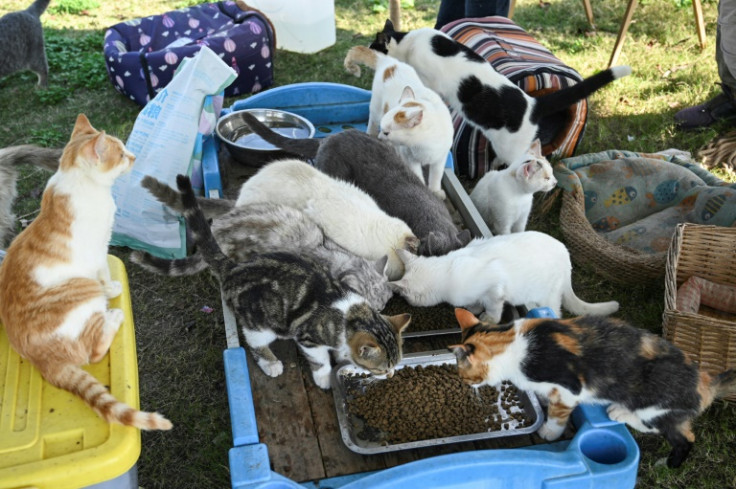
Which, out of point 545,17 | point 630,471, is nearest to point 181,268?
point 630,471

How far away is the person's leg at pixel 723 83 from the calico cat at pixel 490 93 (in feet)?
4.40

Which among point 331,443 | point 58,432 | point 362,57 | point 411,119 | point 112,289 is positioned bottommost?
point 331,443

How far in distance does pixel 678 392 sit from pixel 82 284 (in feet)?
7.60

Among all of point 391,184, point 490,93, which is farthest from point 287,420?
point 490,93

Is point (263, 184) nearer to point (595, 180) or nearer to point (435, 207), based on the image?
point (435, 207)

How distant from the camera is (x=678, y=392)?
2.21 m

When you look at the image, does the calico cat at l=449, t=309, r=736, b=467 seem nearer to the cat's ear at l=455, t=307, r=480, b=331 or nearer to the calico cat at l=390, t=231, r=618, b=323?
the cat's ear at l=455, t=307, r=480, b=331

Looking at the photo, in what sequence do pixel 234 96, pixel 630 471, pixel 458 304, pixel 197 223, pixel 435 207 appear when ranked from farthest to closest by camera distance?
pixel 234 96
pixel 435 207
pixel 458 304
pixel 197 223
pixel 630 471

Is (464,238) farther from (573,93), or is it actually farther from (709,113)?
(709,113)

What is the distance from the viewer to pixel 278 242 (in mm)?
2773

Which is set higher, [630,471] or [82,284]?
[82,284]

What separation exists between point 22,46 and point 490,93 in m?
4.21

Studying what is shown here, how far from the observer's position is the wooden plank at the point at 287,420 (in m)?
2.33

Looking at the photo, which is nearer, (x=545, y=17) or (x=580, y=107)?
(x=580, y=107)
